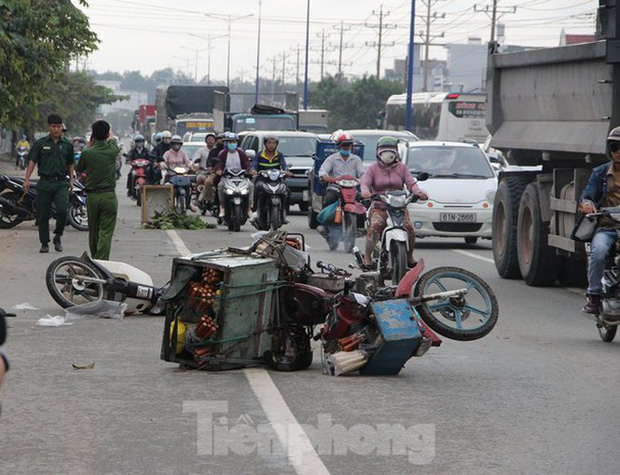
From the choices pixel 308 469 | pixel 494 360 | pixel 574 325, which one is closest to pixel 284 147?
pixel 574 325

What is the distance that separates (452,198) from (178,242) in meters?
4.30

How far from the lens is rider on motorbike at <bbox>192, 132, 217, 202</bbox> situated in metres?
28.3

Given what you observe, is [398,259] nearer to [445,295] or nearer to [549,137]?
[549,137]

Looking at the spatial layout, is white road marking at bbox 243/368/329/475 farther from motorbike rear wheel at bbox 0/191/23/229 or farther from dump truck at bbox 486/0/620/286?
motorbike rear wheel at bbox 0/191/23/229

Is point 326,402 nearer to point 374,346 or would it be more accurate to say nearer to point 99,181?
point 374,346

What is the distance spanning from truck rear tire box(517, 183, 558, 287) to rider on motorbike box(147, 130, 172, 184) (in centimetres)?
1566

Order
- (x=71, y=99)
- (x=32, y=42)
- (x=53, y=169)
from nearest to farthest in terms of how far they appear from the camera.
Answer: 1. (x=53, y=169)
2. (x=32, y=42)
3. (x=71, y=99)

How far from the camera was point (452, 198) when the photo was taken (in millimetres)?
22359

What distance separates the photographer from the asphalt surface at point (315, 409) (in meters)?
6.83

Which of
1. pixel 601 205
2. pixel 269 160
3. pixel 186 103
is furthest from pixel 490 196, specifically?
pixel 186 103

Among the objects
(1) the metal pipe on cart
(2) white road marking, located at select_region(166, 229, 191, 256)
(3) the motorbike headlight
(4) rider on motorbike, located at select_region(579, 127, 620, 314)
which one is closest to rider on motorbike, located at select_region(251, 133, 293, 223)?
(2) white road marking, located at select_region(166, 229, 191, 256)

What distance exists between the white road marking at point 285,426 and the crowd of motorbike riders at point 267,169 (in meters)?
4.42

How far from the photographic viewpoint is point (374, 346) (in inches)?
366

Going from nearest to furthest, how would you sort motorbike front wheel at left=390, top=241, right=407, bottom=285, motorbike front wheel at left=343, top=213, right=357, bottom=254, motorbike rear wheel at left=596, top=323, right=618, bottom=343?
motorbike rear wheel at left=596, top=323, right=618, bottom=343 < motorbike front wheel at left=390, top=241, right=407, bottom=285 < motorbike front wheel at left=343, top=213, right=357, bottom=254
